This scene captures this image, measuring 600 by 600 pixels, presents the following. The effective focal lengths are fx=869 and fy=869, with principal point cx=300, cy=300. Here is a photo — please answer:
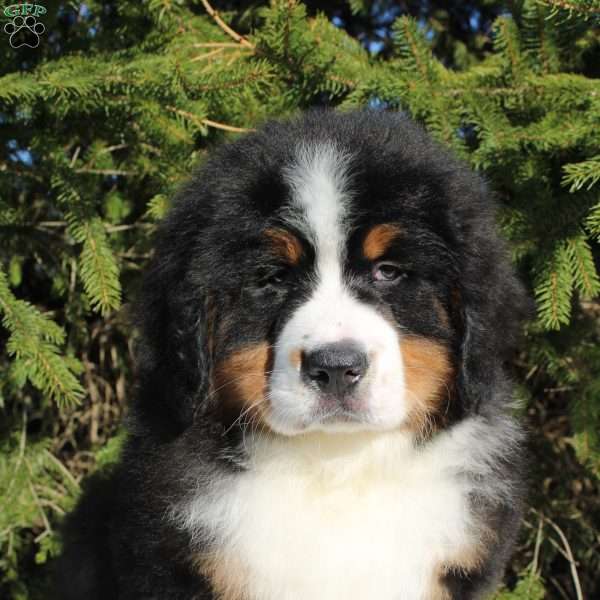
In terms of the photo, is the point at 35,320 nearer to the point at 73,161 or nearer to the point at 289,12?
the point at 73,161

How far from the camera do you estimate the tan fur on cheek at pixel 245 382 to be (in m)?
2.68

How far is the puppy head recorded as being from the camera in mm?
2660

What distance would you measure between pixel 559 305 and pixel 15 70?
2532 mm

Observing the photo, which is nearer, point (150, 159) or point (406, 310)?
point (406, 310)

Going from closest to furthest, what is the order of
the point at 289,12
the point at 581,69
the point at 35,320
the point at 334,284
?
the point at 334,284 → the point at 289,12 → the point at 35,320 → the point at 581,69

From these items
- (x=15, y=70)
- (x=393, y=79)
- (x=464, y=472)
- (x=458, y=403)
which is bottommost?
(x=464, y=472)

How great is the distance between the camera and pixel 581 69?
4.09 metres

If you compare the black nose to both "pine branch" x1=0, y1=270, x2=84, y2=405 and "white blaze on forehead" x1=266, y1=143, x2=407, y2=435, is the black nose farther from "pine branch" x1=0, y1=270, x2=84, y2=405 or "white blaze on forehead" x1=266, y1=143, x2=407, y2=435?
"pine branch" x1=0, y1=270, x2=84, y2=405

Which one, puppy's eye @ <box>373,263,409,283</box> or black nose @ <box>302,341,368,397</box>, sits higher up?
puppy's eye @ <box>373,263,409,283</box>

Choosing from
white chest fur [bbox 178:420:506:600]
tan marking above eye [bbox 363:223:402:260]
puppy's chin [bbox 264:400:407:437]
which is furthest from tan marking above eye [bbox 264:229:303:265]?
white chest fur [bbox 178:420:506:600]

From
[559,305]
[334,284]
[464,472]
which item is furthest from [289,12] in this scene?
[464,472]

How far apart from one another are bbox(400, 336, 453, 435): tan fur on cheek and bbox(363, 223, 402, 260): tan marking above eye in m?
0.28

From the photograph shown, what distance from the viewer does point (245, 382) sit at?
2723mm

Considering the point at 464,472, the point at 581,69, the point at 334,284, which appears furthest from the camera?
the point at 581,69
